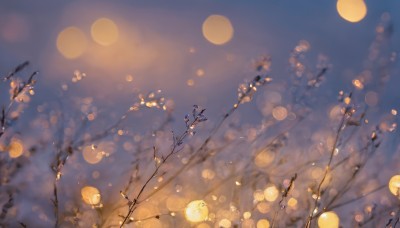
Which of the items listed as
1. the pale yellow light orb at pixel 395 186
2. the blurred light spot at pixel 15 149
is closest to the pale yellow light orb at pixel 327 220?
the pale yellow light orb at pixel 395 186

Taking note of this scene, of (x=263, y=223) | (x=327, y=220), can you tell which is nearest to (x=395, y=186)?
(x=327, y=220)

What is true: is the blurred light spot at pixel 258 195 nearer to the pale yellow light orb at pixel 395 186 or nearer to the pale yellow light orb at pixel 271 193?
the pale yellow light orb at pixel 271 193

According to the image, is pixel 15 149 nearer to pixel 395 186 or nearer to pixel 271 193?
pixel 271 193

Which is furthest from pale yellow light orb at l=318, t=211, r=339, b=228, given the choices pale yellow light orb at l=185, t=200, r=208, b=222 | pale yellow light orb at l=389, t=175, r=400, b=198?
pale yellow light orb at l=185, t=200, r=208, b=222

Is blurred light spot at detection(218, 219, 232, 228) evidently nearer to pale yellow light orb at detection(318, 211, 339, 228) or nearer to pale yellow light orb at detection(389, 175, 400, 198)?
pale yellow light orb at detection(318, 211, 339, 228)

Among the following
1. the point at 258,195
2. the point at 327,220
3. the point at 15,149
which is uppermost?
the point at 15,149

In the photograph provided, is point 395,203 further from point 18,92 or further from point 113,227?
point 18,92
